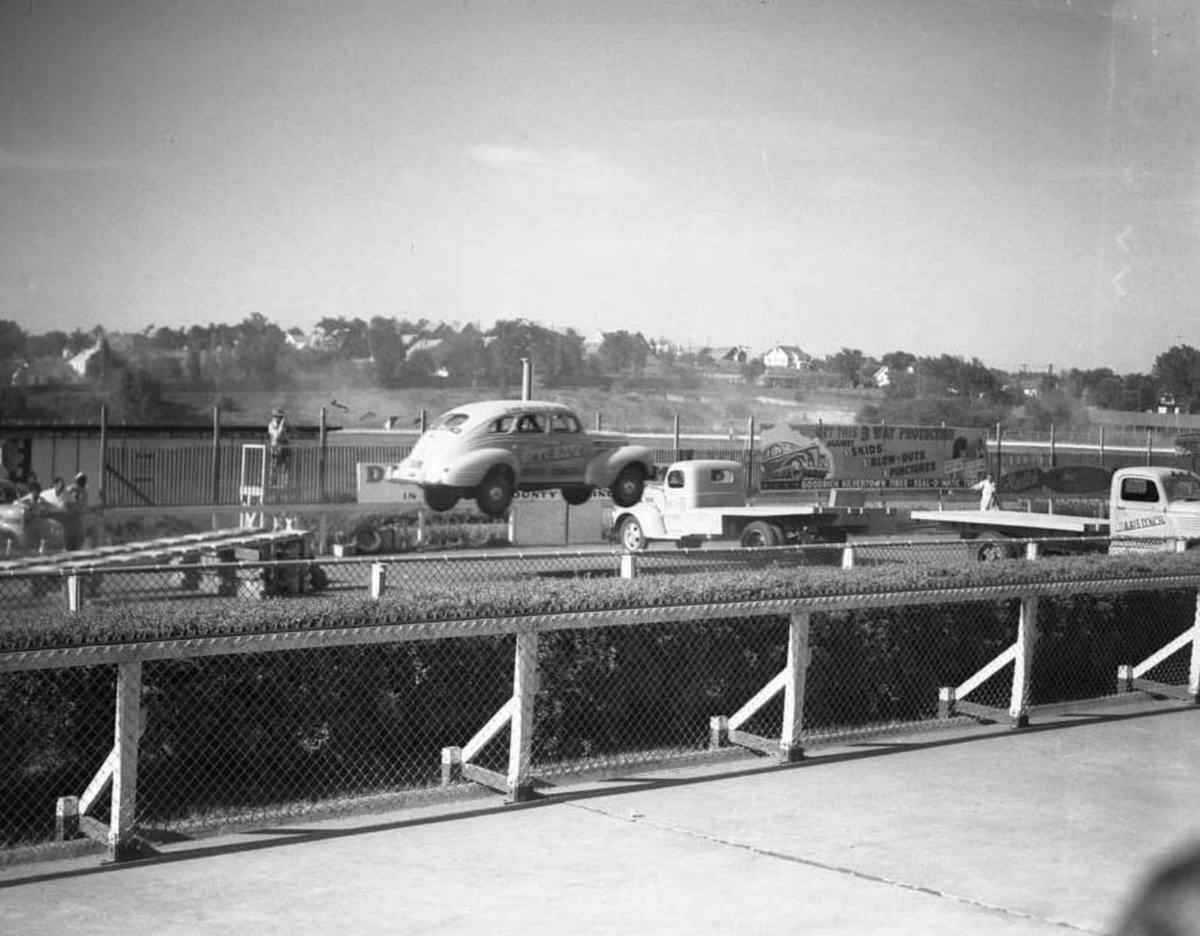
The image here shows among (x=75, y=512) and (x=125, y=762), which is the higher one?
(x=75, y=512)

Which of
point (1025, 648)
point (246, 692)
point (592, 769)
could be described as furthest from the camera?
point (1025, 648)

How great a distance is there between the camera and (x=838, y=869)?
650 centimetres

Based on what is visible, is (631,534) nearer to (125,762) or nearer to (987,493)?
(987,493)

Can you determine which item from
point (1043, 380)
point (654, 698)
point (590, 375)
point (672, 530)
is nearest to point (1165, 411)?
point (1043, 380)

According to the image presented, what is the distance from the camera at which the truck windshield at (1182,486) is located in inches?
826

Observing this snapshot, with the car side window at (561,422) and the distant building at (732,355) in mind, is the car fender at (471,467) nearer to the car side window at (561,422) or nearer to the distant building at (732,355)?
the car side window at (561,422)

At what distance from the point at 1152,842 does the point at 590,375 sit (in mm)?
7725

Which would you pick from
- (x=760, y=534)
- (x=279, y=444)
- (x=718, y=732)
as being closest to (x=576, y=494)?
(x=279, y=444)

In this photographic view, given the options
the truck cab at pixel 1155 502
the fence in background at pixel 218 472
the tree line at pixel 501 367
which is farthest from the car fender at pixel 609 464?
the truck cab at pixel 1155 502

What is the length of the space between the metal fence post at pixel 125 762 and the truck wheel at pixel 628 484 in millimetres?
8042

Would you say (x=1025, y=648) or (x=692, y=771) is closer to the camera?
(x=692, y=771)

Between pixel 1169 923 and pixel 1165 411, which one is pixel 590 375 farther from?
pixel 1169 923

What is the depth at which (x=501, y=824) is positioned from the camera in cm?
728

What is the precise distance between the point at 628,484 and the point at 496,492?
1666 mm
